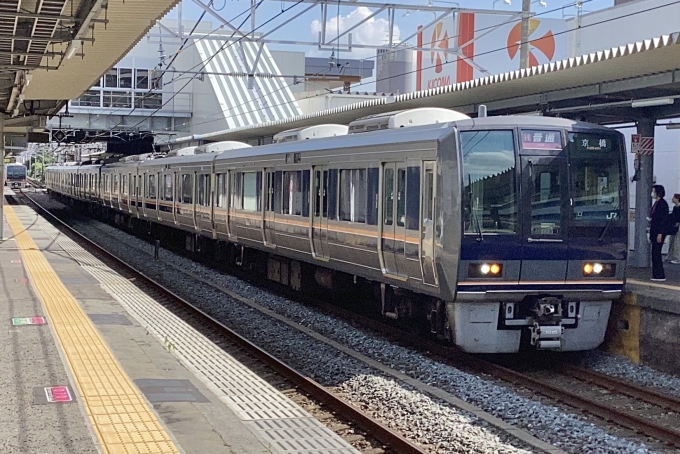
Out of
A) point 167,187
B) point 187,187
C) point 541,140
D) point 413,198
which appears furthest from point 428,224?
point 167,187

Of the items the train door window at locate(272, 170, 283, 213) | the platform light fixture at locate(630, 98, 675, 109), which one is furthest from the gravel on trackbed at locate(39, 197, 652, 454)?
the platform light fixture at locate(630, 98, 675, 109)

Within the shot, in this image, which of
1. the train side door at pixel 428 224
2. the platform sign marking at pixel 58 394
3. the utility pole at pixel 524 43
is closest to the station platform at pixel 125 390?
the platform sign marking at pixel 58 394

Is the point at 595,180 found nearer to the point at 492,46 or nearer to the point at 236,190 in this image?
the point at 236,190

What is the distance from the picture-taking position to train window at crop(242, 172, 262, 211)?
53.4 ft

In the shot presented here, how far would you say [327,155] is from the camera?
42.1 ft

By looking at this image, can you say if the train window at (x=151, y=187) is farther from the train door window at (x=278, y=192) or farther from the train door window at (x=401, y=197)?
the train door window at (x=401, y=197)

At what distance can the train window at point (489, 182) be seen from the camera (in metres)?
9.30

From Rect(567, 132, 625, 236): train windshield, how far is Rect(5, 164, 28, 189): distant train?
7130 cm

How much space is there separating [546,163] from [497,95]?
13.5 feet

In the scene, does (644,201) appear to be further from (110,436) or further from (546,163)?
(110,436)

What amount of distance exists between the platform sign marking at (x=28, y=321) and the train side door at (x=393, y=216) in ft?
13.1

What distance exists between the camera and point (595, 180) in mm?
9797

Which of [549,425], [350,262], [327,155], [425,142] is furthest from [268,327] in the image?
[549,425]

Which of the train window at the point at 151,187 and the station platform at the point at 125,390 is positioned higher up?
the train window at the point at 151,187
